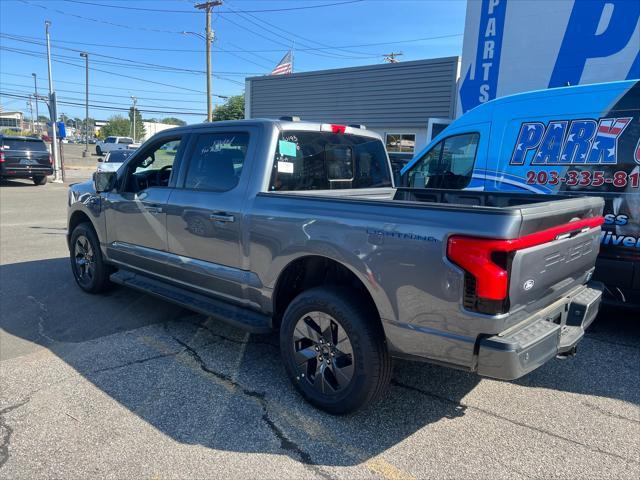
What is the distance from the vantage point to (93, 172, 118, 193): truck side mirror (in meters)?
4.88

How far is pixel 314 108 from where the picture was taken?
66.3 ft

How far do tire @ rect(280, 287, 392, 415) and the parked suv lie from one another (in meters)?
18.2

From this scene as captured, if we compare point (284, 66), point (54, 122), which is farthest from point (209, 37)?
point (54, 122)

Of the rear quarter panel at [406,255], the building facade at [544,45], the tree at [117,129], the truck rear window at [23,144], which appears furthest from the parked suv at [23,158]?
the tree at [117,129]

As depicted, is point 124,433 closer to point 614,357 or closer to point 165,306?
point 165,306

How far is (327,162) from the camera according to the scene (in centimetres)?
403

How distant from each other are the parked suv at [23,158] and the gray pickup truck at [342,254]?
15501 mm

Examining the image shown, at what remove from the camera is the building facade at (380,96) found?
16.4 m

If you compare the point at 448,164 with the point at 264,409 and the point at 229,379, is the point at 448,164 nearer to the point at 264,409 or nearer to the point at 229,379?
the point at 229,379

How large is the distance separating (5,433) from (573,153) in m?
5.02

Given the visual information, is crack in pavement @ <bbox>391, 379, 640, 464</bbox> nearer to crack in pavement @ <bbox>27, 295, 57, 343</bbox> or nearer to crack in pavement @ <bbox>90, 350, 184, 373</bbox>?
crack in pavement @ <bbox>90, 350, 184, 373</bbox>

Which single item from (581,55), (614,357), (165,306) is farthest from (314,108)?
(614,357)

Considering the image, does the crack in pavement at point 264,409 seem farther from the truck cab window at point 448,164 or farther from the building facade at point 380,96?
the building facade at point 380,96

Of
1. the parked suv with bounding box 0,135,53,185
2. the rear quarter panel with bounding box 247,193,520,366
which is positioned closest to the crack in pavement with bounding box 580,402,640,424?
the rear quarter panel with bounding box 247,193,520,366
